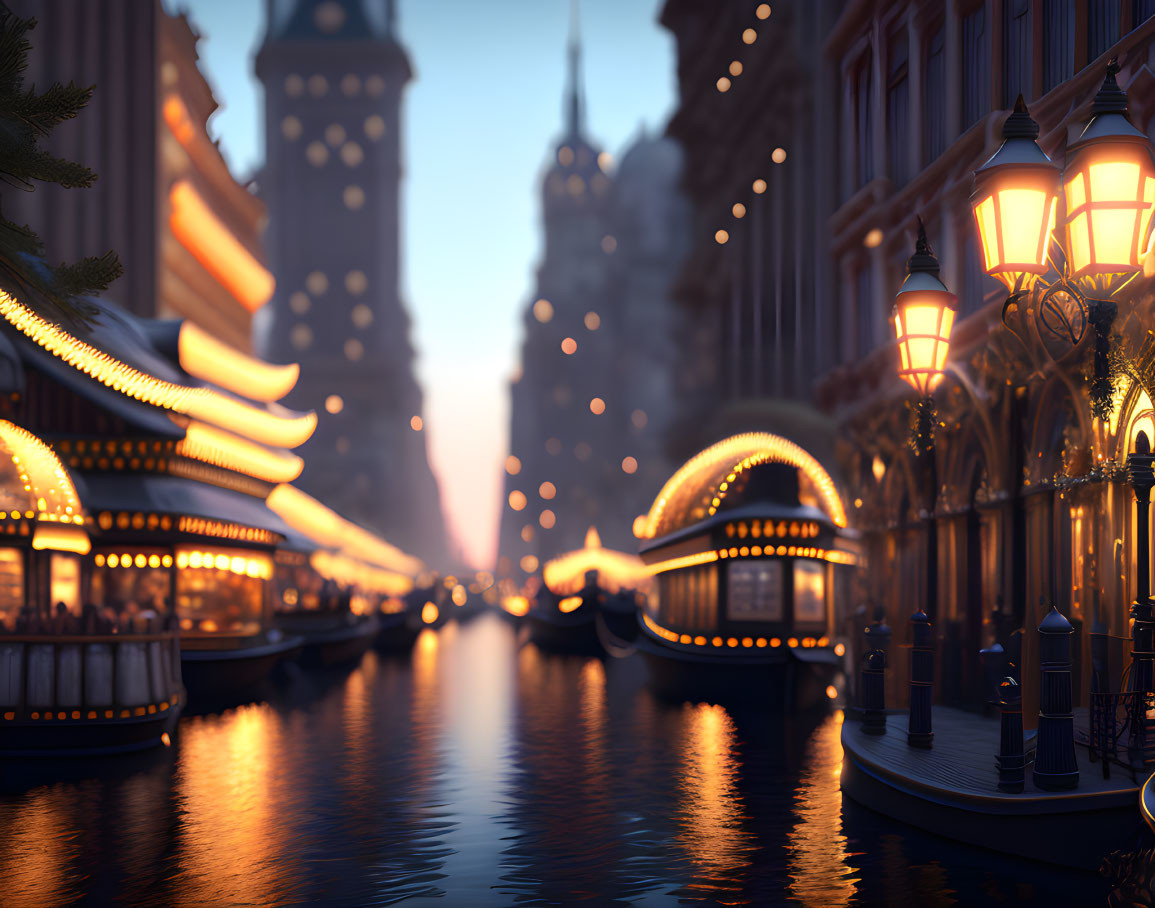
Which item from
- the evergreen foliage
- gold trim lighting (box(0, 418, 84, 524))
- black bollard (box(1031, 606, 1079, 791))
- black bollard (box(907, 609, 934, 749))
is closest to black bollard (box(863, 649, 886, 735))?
black bollard (box(907, 609, 934, 749))

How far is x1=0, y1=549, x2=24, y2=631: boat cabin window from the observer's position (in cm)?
2434

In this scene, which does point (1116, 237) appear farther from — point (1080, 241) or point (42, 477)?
point (42, 477)

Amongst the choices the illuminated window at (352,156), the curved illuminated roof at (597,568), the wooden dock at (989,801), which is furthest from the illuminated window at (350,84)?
the wooden dock at (989,801)

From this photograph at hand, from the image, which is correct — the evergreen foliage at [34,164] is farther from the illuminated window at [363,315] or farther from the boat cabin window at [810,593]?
the illuminated window at [363,315]

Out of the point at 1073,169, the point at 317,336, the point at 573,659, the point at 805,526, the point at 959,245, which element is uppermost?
the point at 317,336

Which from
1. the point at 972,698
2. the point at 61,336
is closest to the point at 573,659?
the point at 61,336

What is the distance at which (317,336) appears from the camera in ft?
585

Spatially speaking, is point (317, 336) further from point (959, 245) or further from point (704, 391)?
point (959, 245)

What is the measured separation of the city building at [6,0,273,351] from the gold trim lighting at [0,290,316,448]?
15585 millimetres

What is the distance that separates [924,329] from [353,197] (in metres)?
177

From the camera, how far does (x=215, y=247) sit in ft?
243

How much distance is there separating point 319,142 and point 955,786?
185931mm

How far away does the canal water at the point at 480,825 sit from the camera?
435 inches

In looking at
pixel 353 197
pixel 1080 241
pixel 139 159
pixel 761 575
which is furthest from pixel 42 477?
pixel 353 197
